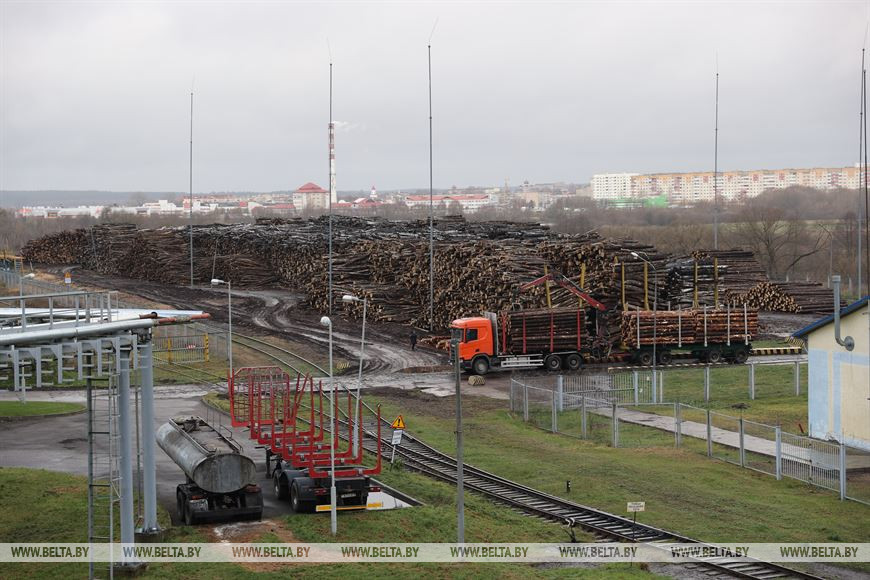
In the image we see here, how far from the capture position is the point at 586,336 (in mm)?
54594

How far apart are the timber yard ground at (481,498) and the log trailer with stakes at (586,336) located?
3007 millimetres

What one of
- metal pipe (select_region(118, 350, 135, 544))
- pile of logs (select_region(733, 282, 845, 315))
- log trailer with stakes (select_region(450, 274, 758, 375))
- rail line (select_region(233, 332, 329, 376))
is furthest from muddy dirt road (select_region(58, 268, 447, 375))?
metal pipe (select_region(118, 350, 135, 544))

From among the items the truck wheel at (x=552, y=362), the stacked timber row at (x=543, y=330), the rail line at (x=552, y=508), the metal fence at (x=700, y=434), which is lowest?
the rail line at (x=552, y=508)

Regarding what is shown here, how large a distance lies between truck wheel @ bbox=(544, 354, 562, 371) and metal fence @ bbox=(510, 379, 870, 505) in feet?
24.0

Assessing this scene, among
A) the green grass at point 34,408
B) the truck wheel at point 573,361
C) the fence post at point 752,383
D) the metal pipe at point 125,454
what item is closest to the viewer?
the metal pipe at point 125,454

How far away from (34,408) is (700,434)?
1096 inches

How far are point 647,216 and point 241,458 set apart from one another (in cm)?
14585

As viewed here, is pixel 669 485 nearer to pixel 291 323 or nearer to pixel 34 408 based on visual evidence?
pixel 34 408

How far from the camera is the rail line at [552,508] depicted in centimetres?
2333

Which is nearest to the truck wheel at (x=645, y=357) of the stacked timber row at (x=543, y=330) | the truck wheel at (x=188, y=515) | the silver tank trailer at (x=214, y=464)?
the stacked timber row at (x=543, y=330)

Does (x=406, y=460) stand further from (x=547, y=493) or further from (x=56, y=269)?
(x=56, y=269)

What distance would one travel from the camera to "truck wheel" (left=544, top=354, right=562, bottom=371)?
A: 53.9 m

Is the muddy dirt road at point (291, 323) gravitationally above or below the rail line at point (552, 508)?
above

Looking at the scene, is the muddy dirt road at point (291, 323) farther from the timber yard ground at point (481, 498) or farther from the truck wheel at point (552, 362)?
the timber yard ground at point (481, 498)
